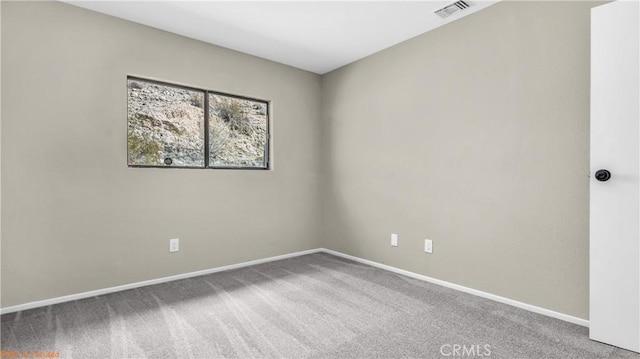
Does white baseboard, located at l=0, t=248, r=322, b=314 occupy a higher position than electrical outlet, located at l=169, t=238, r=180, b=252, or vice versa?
electrical outlet, located at l=169, t=238, r=180, b=252

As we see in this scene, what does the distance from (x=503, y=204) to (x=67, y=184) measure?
337 centimetres

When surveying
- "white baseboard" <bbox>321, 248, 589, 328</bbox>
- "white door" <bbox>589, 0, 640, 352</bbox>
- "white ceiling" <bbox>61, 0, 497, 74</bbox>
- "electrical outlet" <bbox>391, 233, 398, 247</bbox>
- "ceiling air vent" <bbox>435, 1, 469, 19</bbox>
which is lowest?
"white baseboard" <bbox>321, 248, 589, 328</bbox>

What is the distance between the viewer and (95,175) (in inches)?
101

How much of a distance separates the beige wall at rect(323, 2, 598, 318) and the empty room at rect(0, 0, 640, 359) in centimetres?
1

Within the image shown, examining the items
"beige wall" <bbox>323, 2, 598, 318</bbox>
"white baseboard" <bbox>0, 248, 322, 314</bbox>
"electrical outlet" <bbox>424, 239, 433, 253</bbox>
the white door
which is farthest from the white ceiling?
"white baseboard" <bbox>0, 248, 322, 314</bbox>

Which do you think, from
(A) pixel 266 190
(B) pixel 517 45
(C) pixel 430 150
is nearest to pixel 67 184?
(A) pixel 266 190

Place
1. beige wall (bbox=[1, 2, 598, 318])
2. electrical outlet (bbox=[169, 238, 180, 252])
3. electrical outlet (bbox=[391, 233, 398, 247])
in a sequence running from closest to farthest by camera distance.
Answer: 1. beige wall (bbox=[1, 2, 598, 318])
2. electrical outlet (bbox=[169, 238, 180, 252])
3. electrical outlet (bbox=[391, 233, 398, 247])

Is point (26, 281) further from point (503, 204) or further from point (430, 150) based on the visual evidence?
point (503, 204)

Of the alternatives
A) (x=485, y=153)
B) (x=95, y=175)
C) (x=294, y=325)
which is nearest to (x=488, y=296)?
(x=485, y=153)

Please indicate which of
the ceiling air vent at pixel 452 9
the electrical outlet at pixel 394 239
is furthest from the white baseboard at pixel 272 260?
the ceiling air vent at pixel 452 9

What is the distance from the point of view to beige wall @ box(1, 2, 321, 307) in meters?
2.28

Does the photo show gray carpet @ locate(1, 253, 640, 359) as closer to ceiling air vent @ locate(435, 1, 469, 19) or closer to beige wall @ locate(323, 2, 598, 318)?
beige wall @ locate(323, 2, 598, 318)

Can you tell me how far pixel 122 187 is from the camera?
2.70m

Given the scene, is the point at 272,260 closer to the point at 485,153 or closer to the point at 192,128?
the point at 192,128
